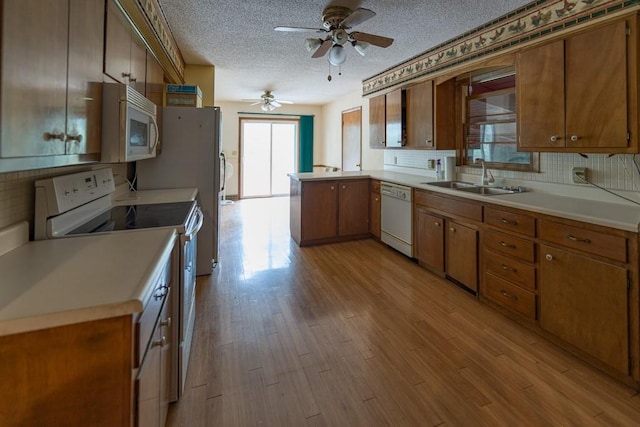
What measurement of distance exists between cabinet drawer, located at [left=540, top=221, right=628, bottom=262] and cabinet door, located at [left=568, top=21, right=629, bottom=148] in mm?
579

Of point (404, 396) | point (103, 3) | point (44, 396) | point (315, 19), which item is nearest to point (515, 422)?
point (404, 396)

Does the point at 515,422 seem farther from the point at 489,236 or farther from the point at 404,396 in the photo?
the point at 489,236

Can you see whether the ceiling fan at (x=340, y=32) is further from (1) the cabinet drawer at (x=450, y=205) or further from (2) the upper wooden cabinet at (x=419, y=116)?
(1) the cabinet drawer at (x=450, y=205)

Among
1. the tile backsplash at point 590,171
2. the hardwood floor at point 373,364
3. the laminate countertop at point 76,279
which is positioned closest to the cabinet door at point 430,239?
the hardwood floor at point 373,364

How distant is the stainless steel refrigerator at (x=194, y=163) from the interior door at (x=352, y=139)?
145 inches

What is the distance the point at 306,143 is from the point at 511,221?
21.1ft

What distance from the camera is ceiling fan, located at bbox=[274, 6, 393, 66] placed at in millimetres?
2488

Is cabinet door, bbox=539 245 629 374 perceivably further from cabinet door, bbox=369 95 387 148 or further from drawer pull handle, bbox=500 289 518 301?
cabinet door, bbox=369 95 387 148

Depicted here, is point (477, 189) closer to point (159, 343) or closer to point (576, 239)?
point (576, 239)

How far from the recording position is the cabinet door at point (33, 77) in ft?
2.88

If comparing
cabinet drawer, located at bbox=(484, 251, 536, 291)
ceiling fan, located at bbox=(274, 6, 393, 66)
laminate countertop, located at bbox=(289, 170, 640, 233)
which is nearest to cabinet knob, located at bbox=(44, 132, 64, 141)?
ceiling fan, located at bbox=(274, 6, 393, 66)

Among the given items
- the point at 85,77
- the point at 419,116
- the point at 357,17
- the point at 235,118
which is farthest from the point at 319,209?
the point at 235,118

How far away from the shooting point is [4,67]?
859 mm

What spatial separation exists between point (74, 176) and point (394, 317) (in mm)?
2213
